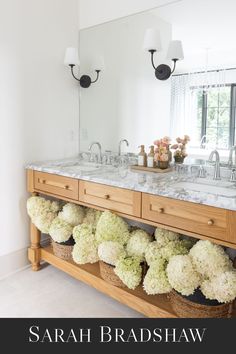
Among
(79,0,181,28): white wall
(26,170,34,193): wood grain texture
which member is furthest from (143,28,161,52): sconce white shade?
(26,170,34,193): wood grain texture

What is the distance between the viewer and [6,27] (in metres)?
2.18

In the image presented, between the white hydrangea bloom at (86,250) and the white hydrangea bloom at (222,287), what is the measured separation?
785 mm

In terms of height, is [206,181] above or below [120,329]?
above

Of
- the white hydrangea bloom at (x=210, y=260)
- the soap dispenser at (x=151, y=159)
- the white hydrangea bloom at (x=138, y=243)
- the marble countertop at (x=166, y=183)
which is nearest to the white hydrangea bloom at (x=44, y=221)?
the marble countertop at (x=166, y=183)

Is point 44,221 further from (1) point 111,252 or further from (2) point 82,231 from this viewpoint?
(1) point 111,252

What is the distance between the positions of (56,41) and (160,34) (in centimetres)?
89

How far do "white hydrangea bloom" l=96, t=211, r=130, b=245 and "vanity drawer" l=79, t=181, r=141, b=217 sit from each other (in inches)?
2.5

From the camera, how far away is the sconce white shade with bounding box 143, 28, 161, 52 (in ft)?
6.99

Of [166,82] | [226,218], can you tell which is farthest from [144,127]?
[226,218]

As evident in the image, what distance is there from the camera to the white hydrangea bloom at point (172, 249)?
5.64 ft

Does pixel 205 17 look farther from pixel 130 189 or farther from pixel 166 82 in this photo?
pixel 130 189

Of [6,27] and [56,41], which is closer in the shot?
[6,27]

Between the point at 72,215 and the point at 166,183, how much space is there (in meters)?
0.83

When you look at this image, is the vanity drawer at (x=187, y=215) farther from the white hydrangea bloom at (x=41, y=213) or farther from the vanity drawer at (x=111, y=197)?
the white hydrangea bloom at (x=41, y=213)
